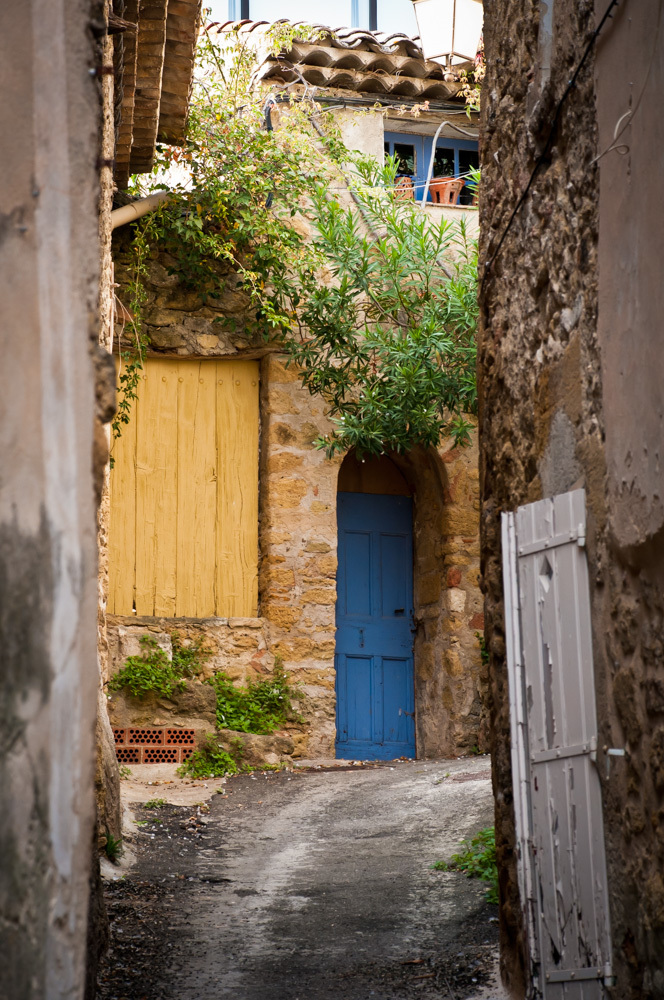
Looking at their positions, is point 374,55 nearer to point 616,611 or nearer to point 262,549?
point 262,549

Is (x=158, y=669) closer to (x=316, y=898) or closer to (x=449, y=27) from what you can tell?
(x=316, y=898)

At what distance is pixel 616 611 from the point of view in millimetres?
3547

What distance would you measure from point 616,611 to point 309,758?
5802 mm

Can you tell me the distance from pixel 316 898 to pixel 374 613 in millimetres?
4670

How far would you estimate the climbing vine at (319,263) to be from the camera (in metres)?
8.87

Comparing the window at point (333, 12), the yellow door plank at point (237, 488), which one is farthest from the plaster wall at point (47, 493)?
the window at point (333, 12)

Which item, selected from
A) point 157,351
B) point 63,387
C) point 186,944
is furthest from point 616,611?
point 157,351

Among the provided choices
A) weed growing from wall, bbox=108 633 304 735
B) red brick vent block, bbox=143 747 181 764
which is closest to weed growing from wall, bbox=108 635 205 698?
weed growing from wall, bbox=108 633 304 735

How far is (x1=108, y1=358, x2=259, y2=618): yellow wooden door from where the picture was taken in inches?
359

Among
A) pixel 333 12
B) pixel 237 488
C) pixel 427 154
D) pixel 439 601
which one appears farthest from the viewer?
pixel 333 12

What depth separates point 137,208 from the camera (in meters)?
8.69

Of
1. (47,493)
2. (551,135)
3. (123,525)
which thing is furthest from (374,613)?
(47,493)

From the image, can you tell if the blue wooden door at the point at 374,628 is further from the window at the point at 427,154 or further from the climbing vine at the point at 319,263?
the window at the point at 427,154

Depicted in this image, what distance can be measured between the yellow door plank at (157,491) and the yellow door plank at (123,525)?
0.16ft
